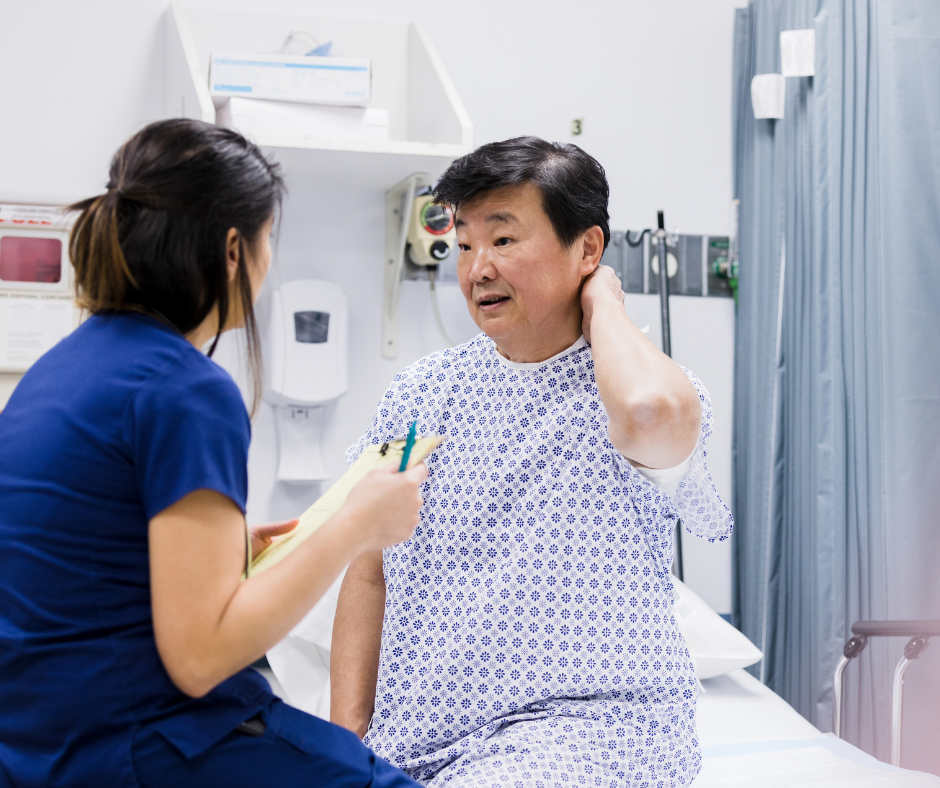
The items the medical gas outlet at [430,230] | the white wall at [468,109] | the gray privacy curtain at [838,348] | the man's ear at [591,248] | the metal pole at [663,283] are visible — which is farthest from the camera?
the metal pole at [663,283]

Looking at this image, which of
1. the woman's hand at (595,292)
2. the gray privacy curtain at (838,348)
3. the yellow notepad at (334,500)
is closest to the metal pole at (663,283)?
the gray privacy curtain at (838,348)

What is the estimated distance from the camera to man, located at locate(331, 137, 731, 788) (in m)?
1.20

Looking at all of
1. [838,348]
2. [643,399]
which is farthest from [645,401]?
[838,348]

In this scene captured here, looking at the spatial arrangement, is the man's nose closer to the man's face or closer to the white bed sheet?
the man's face

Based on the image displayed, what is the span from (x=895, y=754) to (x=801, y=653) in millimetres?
613

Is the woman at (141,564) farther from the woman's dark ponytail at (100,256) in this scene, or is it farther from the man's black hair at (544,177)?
the man's black hair at (544,177)

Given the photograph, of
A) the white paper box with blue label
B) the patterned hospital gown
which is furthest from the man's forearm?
the white paper box with blue label

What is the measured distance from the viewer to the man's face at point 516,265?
1334mm

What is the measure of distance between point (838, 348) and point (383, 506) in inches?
65.1

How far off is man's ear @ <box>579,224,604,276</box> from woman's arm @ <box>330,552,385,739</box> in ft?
1.74

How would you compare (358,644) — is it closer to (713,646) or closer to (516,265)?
(516,265)

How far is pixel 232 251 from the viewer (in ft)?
2.75

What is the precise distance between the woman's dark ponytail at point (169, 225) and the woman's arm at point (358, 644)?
657 mm

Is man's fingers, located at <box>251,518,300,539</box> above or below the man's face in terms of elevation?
below
